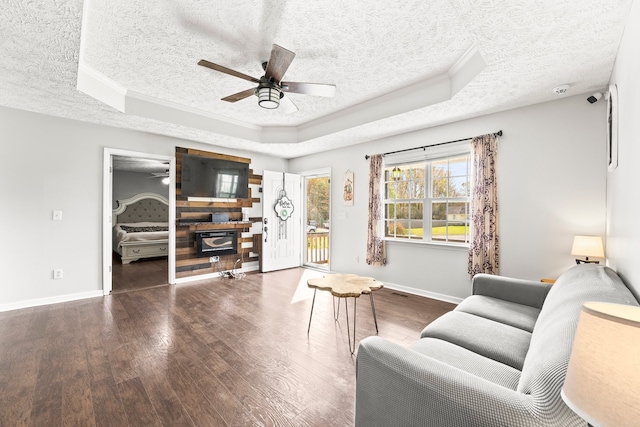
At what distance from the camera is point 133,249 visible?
6.54m

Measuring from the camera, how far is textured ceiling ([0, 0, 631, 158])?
1955mm

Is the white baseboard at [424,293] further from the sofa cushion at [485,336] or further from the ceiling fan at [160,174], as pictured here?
the ceiling fan at [160,174]

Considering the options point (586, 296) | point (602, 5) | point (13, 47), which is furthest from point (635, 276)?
point (13, 47)

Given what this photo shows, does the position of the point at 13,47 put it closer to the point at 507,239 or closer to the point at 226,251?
the point at 226,251

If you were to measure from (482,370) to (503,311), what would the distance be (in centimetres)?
97

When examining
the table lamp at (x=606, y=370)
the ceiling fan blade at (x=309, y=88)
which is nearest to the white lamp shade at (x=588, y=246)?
the table lamp at (x=606, y=370)

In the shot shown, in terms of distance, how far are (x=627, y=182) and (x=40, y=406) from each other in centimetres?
Result: 391

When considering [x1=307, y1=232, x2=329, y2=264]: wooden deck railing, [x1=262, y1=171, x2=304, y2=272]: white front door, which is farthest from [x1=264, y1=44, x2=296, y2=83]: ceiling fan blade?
[x1=307, y1=232, x2=329, y2=264]: wooden deck railing

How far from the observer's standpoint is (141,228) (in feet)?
23.9

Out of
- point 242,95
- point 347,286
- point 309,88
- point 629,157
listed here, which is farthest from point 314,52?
point 629,157

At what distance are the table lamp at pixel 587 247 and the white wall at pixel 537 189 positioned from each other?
0.93ft

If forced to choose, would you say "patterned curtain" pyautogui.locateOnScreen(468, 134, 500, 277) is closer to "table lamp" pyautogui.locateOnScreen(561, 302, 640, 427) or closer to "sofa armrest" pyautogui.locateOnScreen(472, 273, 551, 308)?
"sofa armrest" pyautogui.locateOnScreen(472, 273, 551, 308)

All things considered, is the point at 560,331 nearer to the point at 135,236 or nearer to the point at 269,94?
the point at 269,94

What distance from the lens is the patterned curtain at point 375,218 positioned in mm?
4648
